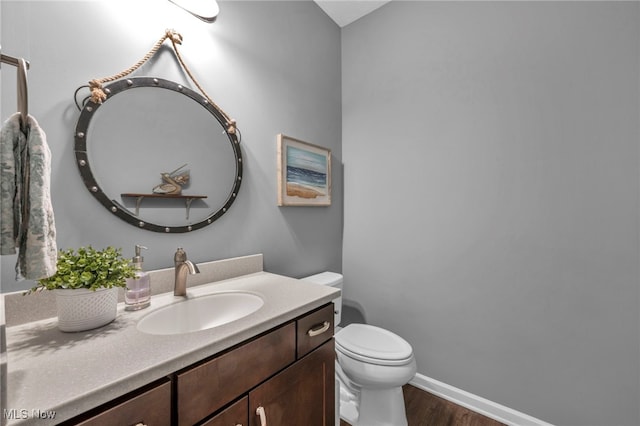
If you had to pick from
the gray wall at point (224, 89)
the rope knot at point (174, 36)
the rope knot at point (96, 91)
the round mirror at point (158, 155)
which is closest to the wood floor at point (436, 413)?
the gray wall at point (224, 89)

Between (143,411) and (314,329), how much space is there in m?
0.53

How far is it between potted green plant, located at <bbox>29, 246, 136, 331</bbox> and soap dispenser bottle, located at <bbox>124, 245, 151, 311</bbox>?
0.38ft

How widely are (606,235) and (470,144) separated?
75 cm

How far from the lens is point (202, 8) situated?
114 cm

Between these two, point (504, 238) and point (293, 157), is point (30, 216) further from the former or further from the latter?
point (504, 238)

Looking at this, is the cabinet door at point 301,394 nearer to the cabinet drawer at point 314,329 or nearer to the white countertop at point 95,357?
the cabinet drawer at point 314,329

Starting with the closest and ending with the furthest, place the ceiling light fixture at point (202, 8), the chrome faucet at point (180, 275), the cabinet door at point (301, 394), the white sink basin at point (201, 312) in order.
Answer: the cabinet door at point (301, 394)
the white sink basin at point (201, 312)
the chrome faucet at point (180, 275)
the ceiling light fixture at point (202, 8)

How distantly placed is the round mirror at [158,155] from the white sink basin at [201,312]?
1.08 ft

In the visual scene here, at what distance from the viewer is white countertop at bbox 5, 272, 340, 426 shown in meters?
0.43

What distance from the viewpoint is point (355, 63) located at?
199 centimetres

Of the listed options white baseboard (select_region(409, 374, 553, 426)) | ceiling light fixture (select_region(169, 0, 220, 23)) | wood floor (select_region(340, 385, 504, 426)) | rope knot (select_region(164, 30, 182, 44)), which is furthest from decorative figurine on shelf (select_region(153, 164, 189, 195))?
white baseboard (select_region(409, 374, 553, 426))

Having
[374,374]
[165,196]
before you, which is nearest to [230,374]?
[165,196]

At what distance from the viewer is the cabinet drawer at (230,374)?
0.57m

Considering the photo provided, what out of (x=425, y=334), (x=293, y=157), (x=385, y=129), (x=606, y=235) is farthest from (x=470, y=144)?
(x=425, y=334)
